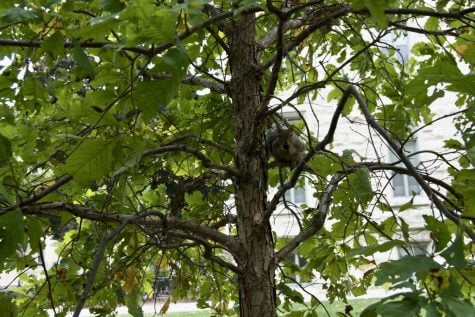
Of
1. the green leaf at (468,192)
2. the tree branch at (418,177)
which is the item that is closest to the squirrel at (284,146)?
the tree branch at (418,177)

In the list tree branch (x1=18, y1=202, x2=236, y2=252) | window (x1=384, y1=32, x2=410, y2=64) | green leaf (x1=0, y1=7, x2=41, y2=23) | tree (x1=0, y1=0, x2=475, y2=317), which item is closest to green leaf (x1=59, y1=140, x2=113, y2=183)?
tree (x1=0, y1=0, x2=475, y2=317)

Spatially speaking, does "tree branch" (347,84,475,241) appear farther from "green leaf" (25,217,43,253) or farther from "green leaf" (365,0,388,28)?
"green leaf" (25,217,43,253)

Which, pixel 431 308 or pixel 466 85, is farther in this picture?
pixel 466 85

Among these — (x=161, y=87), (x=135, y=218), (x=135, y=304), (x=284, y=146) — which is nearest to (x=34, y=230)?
(x=135, y=218)

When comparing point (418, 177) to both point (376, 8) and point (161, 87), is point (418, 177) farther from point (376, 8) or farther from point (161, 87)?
point (161, 87)

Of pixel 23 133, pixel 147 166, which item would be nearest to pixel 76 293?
pixel 147 166

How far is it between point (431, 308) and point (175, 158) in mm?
1516

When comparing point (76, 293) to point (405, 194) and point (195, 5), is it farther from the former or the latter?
point (405, 194)

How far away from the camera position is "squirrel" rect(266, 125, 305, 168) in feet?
4.97

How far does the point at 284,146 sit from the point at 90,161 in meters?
0.69

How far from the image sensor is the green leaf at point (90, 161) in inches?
37.7

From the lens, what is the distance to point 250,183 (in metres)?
1.52

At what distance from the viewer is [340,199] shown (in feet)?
5.66

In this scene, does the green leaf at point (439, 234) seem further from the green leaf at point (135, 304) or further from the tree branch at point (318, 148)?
the green leaf at point (135, 304)
